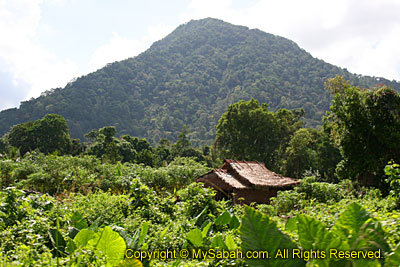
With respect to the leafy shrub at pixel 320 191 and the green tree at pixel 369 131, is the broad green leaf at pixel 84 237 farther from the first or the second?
the green tree at pixel 369 131

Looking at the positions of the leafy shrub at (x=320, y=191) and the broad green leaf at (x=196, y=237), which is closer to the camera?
the broad green leaf at (x=196, y=237)

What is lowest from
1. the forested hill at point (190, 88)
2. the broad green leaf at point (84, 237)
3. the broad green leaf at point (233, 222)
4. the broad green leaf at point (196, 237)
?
the broad green leaf at point (233, 222)

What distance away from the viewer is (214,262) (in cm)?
230

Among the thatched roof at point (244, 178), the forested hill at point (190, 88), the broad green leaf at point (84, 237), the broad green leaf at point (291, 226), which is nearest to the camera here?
the broad green leaf at point (291, 226)

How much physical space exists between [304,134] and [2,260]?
83.2ft

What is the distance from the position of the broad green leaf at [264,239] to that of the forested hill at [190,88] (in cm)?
6528

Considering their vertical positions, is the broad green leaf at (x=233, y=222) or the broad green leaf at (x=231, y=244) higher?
the broad green leaf at (x=231, y=244)

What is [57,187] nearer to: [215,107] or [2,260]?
[2,260]

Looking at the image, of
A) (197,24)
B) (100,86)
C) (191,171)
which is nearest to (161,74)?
(100,86)

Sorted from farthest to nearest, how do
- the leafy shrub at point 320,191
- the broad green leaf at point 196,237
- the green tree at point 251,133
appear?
the green tree at point 251,133
the leafy shrub at point 320,191
the broad green leaf at point 196,237

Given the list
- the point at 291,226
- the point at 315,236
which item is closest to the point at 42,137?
the point at 291,226

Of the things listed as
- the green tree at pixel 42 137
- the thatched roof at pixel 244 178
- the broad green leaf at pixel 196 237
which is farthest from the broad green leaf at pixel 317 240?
the green tree at pixel 42 137

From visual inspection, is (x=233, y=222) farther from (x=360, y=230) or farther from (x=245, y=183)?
(x=245, y=183)

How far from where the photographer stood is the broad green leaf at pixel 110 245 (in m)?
2.38
